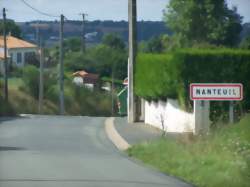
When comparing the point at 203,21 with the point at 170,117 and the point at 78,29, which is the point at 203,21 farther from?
the point at 78,29

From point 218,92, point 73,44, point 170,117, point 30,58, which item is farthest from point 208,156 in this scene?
point 73,44

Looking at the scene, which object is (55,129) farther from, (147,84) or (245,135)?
(245,135)

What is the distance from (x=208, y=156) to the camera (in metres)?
15.7

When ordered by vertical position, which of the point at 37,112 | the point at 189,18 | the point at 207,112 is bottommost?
the point at 37,112

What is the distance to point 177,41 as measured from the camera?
3675 cm

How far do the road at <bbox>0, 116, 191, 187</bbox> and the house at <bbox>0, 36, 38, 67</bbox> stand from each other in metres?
52.0

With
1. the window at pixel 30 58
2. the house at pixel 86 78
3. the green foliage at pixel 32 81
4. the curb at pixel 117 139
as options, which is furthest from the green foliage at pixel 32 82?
the curb at pixel 117 139

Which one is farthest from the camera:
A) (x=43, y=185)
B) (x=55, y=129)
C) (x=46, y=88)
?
(x=46, y=88)

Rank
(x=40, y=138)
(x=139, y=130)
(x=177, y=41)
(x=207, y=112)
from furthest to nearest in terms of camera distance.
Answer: (x=177, y=41) < (x=139, y=130) < (x=40, y=138) < (x=207, y=112)

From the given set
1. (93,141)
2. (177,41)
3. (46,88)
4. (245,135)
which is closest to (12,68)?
(46,88)

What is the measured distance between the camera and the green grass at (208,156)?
43.1ft

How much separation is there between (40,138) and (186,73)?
518 centimetres

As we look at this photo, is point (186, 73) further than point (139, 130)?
No

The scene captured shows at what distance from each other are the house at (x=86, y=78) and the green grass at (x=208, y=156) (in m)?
50.4
